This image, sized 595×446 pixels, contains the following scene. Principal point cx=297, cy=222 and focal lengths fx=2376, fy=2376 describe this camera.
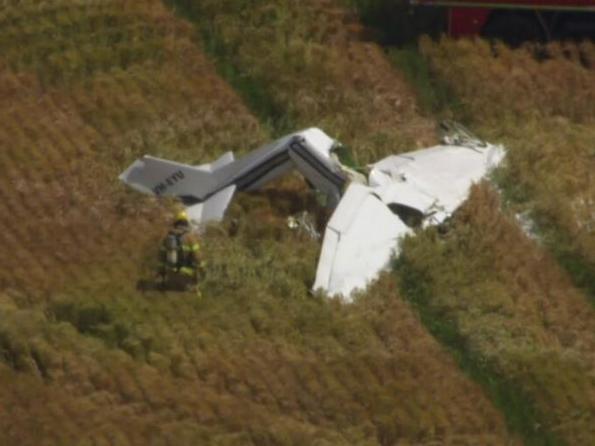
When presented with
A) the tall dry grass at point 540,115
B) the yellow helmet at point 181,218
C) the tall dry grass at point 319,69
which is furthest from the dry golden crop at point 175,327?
the tall dry grass at point 540,115

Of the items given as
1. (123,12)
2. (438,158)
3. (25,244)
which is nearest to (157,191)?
(25,244)

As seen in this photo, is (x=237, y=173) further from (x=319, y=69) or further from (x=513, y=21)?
(x=513, y=21)

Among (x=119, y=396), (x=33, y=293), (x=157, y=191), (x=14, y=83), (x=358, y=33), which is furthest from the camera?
(x=358, y=33)

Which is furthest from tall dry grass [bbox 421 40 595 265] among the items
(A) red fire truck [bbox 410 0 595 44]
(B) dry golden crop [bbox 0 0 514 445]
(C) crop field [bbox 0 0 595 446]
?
(B) dry golden crop [bbox 0 0 514 445]

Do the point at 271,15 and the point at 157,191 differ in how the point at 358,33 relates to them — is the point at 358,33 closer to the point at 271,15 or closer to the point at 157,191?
the point at 271,15

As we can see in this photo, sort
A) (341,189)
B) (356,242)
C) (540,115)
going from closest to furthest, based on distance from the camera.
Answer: (356,242) → (341,189) → (540,115)

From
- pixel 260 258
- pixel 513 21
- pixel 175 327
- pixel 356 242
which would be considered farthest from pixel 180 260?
pixel 513 21

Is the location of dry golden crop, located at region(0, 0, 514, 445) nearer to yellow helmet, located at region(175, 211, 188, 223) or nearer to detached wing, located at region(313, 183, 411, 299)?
detached wing, located at region(313, 183, 411, 299)
